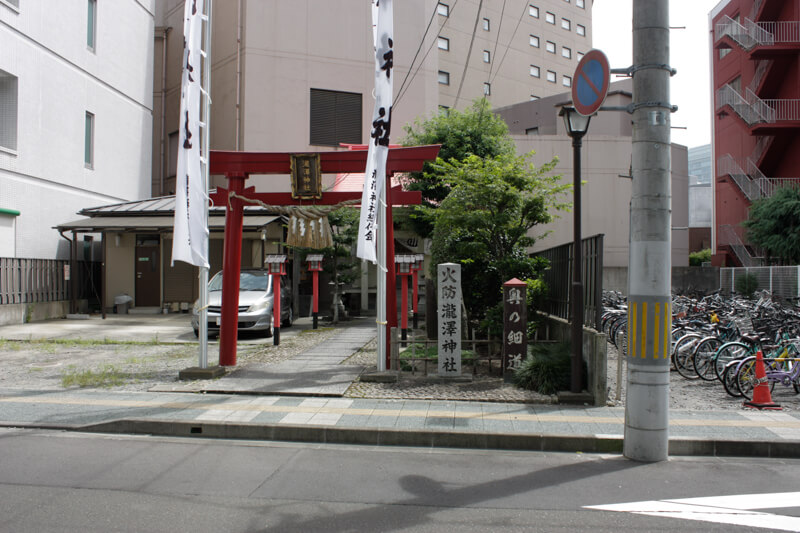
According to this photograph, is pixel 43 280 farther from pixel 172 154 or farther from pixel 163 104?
pixel 163 104

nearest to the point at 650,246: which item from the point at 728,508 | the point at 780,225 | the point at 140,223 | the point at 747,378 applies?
the point at 728,508

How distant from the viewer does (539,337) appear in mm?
11742

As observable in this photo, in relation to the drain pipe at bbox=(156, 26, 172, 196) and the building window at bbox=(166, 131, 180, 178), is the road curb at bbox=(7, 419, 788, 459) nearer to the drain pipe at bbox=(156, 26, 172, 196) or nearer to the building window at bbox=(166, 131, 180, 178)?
the building window at bbox=(166, 131, 180, 178)

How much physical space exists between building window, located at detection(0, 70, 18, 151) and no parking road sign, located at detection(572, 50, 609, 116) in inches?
723

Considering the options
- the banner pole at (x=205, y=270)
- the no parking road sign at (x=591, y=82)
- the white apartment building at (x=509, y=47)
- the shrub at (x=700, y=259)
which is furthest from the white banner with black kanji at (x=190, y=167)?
the shrub at (x=700, y=259)

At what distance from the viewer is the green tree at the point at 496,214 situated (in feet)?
34.0

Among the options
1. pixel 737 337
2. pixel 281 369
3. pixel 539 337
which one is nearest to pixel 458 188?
pixel 539 337

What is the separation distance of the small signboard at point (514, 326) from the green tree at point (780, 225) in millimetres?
18189

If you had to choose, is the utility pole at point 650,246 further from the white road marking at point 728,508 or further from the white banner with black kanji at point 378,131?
the white banner with black kanji at point 378,131

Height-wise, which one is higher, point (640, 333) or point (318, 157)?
point (318, 157)

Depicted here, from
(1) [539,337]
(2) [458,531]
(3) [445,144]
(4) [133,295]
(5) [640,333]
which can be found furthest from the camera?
(4) [133,295]

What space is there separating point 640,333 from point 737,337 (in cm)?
517

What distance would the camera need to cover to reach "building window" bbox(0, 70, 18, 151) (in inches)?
709

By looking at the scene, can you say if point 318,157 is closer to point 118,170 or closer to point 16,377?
point 16,377
